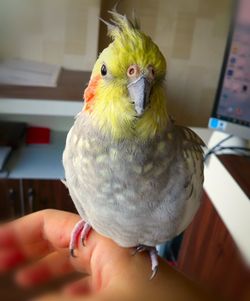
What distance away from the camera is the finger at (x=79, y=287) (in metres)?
0.23

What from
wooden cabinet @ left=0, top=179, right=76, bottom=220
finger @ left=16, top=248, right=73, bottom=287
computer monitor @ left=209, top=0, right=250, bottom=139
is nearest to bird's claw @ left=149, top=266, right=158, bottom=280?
finger @ left=16, top=248, right=73, bottom=287

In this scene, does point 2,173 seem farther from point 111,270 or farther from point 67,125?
point 111,270

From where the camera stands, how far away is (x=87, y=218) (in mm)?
444

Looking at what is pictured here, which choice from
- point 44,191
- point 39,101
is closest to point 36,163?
point 44,191

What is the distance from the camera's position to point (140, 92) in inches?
12.6

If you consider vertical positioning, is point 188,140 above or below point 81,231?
above

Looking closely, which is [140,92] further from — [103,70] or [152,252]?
[152,252]

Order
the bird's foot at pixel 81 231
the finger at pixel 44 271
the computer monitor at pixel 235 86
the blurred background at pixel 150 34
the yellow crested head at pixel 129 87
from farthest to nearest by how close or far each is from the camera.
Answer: the blurred background at pixel 150 34
the computer monitor at pixel 235 86
the bird's foot at pixel 81 231
the yellow crested head at pixel 129 87
the finger at pixel 44 271

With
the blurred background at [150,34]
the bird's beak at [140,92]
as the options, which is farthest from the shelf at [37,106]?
the bird's beak at [140,92]

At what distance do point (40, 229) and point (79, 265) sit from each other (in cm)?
7

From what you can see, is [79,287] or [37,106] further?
[37,106]

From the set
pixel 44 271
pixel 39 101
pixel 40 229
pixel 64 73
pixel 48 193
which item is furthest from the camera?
pixel 64 73

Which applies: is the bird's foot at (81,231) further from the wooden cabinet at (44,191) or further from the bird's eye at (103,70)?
the wooden cabinet at (44,191)

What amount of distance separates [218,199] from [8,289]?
59 centimetres
